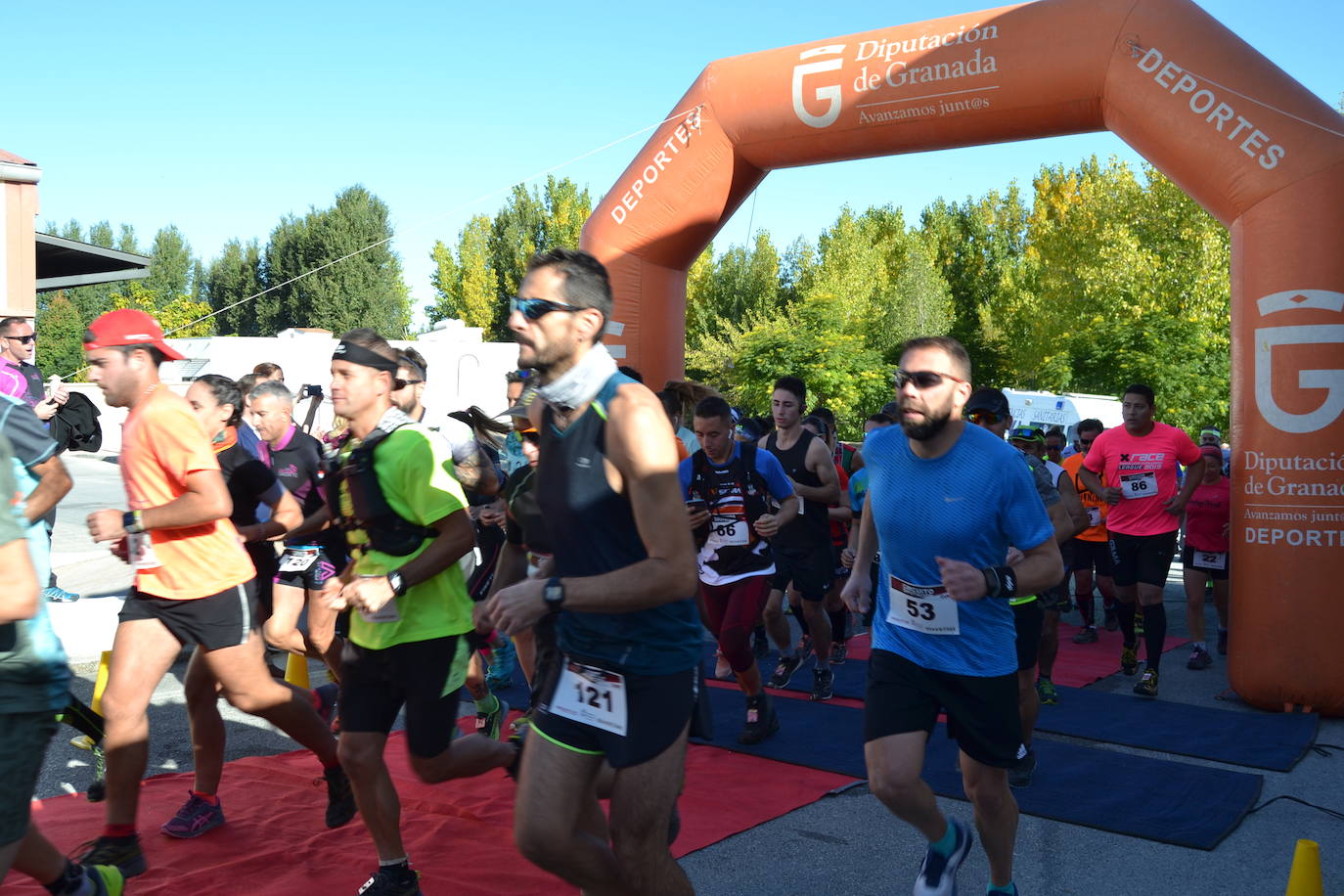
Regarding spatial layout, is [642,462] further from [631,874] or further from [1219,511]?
[1219,511]

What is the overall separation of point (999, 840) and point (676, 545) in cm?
178

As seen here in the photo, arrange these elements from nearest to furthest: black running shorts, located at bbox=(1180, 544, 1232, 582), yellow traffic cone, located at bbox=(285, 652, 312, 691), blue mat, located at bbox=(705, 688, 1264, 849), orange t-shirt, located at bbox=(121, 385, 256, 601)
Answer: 1. orange t-shirt, located at bbox=(121, 385, 256, 601)
2. blue mat, located at bbox=(705, 688, 1264, 849)
3. yellow traffic cone, located at bbox=(285, 652, 312, 691)
4. black running shorts, located at bbox=(1180, 544, 1232, 582)

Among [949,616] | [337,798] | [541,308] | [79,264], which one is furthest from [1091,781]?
[79,264]

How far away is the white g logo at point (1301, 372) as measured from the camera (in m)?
6.45

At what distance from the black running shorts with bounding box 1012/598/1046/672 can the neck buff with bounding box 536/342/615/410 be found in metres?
3.02

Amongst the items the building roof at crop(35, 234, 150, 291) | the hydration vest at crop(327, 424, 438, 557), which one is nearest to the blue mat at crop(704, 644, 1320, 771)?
the hydration vest at crop(327, 424, 438, 557)

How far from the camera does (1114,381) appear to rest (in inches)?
1152

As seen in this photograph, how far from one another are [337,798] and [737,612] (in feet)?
7.93

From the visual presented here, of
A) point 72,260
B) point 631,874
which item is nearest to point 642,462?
point 631,874

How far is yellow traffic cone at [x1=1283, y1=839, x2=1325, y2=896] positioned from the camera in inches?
127

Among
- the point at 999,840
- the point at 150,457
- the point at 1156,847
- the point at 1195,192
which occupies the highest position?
the point at 1195,192

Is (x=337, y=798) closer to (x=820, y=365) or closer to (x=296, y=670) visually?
(x=296, y=670)

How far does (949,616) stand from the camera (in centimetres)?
353

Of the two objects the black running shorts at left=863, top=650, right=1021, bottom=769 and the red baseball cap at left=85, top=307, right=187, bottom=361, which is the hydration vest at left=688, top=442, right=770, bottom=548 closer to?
the black running shorts at left=863, top=650, right=1021, bottom=769
